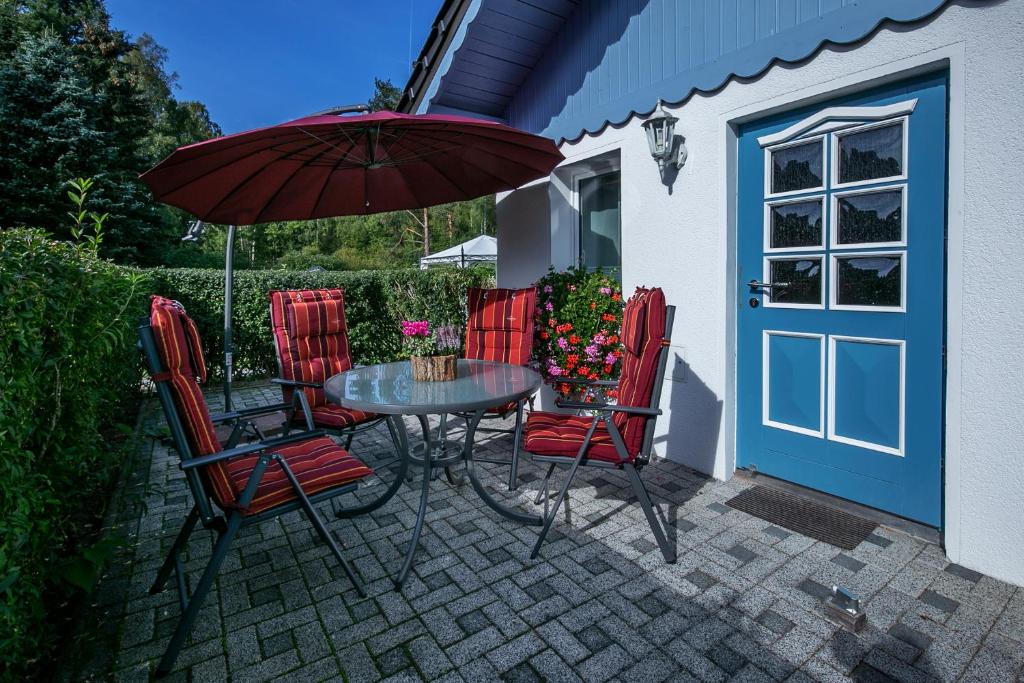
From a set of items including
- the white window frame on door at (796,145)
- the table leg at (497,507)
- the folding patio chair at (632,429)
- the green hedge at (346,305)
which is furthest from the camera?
the green hedge at (346,305)

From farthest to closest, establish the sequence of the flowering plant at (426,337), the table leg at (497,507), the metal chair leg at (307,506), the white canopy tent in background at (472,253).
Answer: the white canopy tent in background at (472,253)
the table leg at (497,507)
the flowering plant at (426,337)
the metal chair leg at (307,506)

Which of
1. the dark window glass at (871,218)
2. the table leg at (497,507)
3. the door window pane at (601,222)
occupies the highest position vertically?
the door window pane at (601,222)

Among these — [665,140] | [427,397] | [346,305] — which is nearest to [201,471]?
[427,397]

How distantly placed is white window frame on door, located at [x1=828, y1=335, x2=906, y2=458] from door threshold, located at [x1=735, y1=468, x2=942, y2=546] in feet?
1.13

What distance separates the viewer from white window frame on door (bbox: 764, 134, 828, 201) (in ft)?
10.1

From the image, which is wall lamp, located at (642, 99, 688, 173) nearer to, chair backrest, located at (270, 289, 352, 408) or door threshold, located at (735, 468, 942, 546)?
door threshold, located at (735, 468, 942, 546)

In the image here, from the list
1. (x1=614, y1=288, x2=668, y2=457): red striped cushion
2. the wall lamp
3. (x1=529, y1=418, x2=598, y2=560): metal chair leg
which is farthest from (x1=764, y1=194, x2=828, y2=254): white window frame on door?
(x1=529, y1=418, x2=598, y2=560): metal chair leg

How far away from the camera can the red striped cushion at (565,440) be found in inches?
108

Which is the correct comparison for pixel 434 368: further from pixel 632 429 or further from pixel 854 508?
pixel 854 508

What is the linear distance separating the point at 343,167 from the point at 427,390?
194cm

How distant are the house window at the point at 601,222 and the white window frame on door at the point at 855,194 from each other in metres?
1.76

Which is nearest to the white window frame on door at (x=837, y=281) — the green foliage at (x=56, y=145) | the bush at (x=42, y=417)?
the bush at (x=42, y=417)

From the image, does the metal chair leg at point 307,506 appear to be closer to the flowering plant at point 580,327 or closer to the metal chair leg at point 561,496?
the metal chair leg at point 561,496

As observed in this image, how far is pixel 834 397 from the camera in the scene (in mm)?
3094
